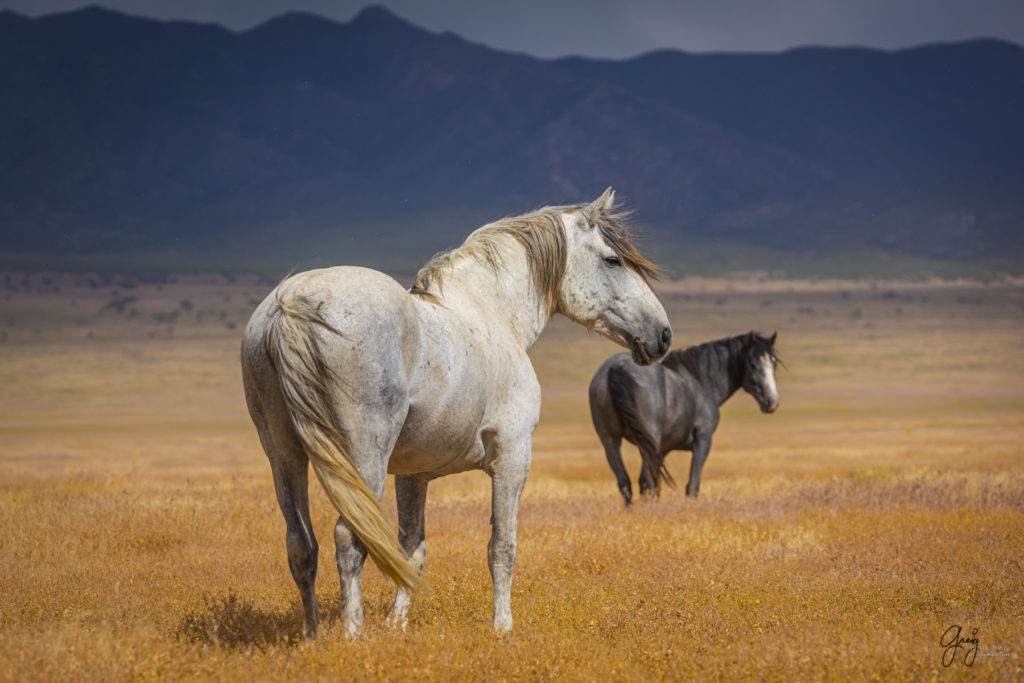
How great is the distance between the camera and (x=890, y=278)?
171125mm

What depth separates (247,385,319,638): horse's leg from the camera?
520 centimetres

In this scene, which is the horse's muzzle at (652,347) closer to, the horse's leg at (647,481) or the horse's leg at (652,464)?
the horse's leg at (652,464)

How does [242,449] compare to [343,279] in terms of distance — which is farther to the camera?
[242,449]

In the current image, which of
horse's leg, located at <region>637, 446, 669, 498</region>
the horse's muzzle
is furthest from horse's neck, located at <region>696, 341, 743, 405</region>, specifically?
the horse's muzzle

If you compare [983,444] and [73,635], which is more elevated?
[73,635]

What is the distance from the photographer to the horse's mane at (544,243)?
6.57 metres

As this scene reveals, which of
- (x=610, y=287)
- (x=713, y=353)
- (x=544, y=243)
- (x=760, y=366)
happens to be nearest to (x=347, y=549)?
(x=544, y=243)

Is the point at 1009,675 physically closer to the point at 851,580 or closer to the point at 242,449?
the point at 851,580

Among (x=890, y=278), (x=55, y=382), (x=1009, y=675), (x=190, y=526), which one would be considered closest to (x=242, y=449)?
(x=190, y=526)

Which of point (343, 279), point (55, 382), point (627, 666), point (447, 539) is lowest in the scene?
point (55, 382)

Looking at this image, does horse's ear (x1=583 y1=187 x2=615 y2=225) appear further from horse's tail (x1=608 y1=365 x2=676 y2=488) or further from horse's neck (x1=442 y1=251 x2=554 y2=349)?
horse's tail (x1=608 y1=365 x2=676 y2=488)

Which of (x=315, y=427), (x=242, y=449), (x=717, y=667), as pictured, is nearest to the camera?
(x=315, y=427)

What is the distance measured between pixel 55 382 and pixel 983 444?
66922mm

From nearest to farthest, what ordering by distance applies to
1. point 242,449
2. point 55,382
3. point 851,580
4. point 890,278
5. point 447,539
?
point 851,580 < point 447,539 < point 242,449 < point 55,382 < point 890,278
